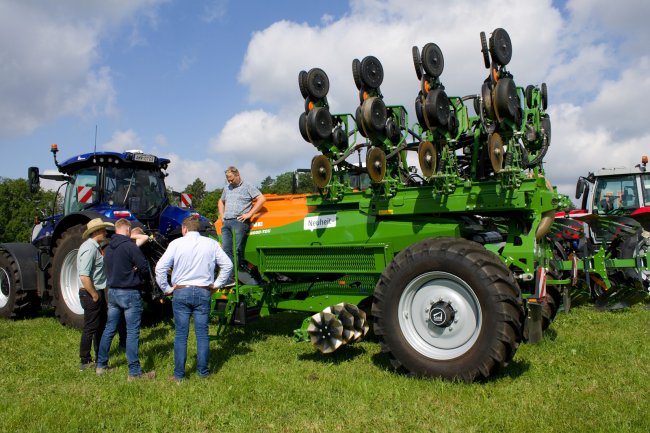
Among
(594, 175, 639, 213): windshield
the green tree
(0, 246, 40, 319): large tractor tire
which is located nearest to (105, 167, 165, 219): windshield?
(0, 246, 40, 319): large tractor tire

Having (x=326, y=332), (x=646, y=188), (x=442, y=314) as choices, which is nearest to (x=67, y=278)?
(x=326, y=332)

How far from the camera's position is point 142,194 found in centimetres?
988

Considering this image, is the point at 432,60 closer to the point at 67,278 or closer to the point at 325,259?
the point at 325,259

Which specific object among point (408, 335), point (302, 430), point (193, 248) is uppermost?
point (193, 248)

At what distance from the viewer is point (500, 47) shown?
5.96m

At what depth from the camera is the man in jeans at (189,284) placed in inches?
228

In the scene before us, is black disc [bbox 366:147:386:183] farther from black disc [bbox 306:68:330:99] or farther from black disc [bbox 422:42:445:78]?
black disc [bbox 306:68:330:99]

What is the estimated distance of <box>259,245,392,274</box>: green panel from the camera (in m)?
6.52

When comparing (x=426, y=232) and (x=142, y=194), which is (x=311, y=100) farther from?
(x=142, y=194)

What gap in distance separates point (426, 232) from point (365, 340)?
1.90 meters

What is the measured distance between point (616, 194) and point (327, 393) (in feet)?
33.1

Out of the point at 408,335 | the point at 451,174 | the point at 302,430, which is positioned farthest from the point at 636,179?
the point at 302,430

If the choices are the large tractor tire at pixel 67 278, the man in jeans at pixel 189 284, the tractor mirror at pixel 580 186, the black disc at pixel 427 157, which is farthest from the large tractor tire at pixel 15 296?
the tractor mirror at pixel 580 186

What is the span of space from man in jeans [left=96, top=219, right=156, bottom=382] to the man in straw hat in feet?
1.50
